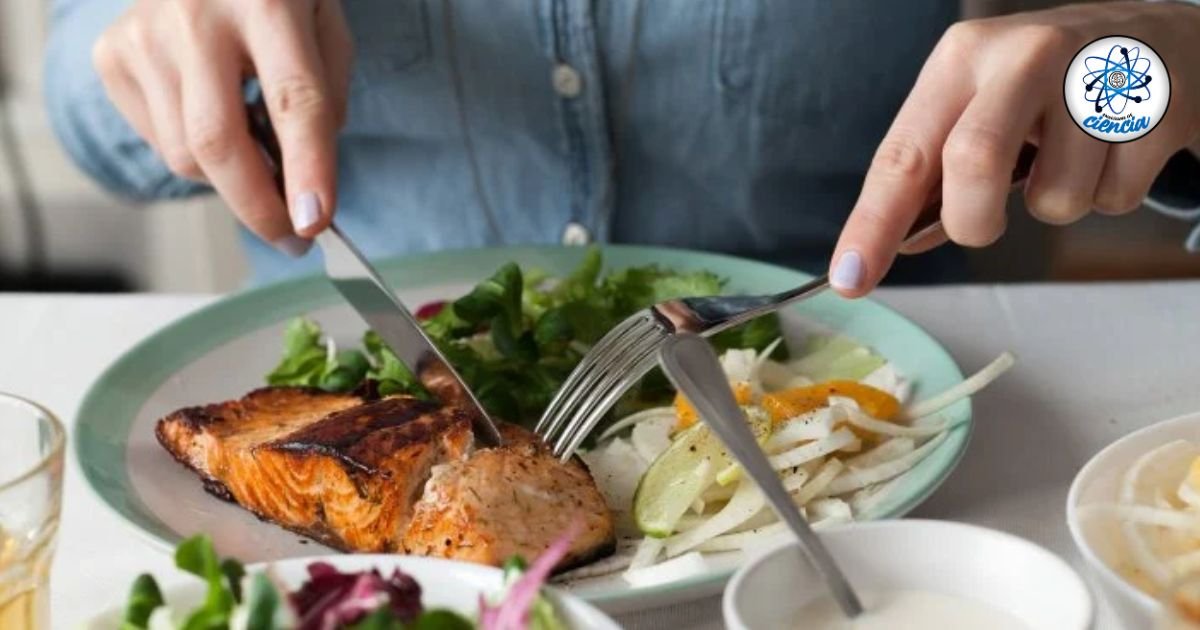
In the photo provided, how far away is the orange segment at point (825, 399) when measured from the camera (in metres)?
1.30

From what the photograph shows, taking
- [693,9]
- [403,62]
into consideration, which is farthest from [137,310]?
[693,9]

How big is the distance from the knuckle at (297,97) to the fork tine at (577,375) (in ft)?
1.16

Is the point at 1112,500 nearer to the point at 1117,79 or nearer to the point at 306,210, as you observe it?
the point at 1117,79

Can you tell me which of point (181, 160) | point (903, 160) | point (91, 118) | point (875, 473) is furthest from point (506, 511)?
point (91, 118)

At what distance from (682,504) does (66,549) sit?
1.70ft

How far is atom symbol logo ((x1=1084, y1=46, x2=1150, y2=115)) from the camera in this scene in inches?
54.8

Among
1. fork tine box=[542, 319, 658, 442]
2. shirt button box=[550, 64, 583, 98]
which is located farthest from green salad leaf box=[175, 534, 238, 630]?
shirt button box=[550, 64, 583, 98]

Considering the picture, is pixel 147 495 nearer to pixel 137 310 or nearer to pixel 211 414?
pixel 211 414

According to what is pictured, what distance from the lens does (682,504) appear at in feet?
3.85

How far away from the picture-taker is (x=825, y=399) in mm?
1316

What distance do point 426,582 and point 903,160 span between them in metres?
0.58

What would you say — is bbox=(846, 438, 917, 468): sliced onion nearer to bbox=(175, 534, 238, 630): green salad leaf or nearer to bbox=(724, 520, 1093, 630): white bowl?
bbox=(724, 520, 1093, 630): white bowl

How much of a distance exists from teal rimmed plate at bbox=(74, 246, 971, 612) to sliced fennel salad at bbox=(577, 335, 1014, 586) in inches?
1.1

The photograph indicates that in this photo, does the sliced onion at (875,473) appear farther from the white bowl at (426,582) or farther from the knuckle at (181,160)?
the knuckle at (181,160)
